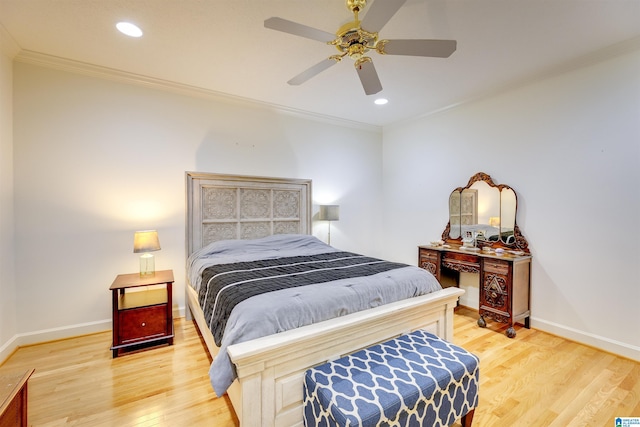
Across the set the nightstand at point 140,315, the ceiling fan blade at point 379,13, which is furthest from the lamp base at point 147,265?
the ceiling fan blade at point 379,13

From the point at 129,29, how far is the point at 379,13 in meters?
1.98

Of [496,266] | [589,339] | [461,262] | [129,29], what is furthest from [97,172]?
[589,339]

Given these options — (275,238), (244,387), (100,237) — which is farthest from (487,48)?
(100,237)

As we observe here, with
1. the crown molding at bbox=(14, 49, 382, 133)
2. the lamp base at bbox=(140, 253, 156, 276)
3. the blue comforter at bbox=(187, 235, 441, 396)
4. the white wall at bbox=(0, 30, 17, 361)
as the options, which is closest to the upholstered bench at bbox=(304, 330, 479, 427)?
the blue comforter at bbox=(187, 235, 441, 396)

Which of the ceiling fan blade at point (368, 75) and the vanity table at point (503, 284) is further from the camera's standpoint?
the vanity table at point (503, 284)

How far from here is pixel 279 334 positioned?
1534mm

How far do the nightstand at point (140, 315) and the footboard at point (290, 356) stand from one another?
1.35 meters

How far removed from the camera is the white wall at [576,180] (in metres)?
2.48

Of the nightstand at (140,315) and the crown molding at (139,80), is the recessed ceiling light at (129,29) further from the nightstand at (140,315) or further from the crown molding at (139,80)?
the nightstand at (140,315)

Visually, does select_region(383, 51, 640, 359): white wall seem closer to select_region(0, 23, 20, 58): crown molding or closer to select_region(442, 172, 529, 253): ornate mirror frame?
select_region(442, 172, 529, 253): ornate mirror frame

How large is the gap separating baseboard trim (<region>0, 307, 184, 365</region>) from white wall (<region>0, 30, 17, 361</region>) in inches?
0.9

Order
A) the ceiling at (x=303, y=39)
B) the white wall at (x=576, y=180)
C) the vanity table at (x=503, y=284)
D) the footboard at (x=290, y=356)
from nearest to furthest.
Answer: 1. the footboard at (x=290, y=356)
2. the ceiling at (x=303, y=39)
3. the white wall at (x=576, y=180)
4. the vanity table at (x=503, y=284)

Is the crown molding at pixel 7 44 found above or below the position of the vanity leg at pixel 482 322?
above

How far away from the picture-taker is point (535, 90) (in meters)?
3.06
